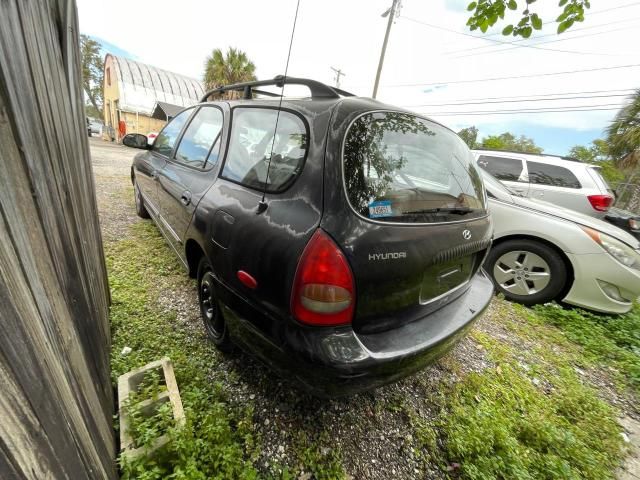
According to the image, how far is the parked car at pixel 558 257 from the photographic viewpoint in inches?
119

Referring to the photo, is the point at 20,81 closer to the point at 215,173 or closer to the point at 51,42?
the point at 51,42

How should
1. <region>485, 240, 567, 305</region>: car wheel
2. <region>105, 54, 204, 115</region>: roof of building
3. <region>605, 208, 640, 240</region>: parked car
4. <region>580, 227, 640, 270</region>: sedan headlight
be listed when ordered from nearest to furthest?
<region>580, 227, 640, 270</region>: sedan headlight < <region>485, 240, 567, 305</region>: car wheel < <region>605, 208, 640, 240</region>: parked car < <region>105, 54, 204, 115</region>: roof of building

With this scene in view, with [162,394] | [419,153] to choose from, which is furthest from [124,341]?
[419,153]

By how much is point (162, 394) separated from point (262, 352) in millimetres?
598

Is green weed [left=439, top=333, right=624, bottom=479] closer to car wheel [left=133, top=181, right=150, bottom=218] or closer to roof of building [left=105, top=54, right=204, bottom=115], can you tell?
car wheel [left=133, top=181, right=150, bottom=218]

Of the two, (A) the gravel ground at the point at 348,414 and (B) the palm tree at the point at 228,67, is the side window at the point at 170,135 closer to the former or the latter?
(A) the gravel ground at the point at 348,414

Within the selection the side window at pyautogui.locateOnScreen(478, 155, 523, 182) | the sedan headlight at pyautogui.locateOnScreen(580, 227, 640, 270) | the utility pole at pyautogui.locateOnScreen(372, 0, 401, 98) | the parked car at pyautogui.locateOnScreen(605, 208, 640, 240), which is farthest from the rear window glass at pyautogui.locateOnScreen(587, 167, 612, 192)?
the utility pole at pyautogui.locateOnScreen(372, 0, 401, 98)

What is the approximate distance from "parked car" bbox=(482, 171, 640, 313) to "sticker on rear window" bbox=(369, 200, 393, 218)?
277cm

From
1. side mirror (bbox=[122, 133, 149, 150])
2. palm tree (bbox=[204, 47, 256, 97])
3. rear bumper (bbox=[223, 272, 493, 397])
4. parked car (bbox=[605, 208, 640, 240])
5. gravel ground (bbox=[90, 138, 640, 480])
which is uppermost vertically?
palm tree (bbox=[204, 47, 256, 97])

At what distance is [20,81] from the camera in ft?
2.49

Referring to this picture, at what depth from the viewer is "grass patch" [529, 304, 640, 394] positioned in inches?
109

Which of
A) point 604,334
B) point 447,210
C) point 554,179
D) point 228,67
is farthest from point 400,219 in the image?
point 228,67

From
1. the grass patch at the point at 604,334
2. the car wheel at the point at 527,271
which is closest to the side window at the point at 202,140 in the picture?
the car wheel at the point at 527,271

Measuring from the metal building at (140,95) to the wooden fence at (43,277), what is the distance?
19.2 metres
